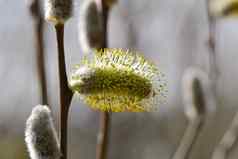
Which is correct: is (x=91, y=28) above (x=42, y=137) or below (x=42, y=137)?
above

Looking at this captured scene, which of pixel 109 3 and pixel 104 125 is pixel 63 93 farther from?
pixel 109 3

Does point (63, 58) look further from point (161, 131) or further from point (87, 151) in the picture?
point (87, 151)

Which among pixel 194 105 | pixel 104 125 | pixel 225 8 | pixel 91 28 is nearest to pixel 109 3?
pixel 91 28

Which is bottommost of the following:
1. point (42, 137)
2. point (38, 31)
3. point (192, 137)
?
point (192, 137)

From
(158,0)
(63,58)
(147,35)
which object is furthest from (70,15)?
(158,0)

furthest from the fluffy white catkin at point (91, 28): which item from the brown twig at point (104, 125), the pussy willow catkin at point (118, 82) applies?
the pussy willow catkin at point (118, 82)

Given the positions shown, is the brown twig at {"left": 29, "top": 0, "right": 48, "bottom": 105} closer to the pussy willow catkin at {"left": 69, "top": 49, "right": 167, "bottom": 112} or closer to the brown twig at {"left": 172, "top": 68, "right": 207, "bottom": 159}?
the pussy willow catkin at {"left": 69, "top": 49, "right": 167, "bottom": 112}

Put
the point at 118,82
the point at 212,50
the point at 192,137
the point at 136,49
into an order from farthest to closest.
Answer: the point at 136,49, the point at 212,50, the point at 192,137, the point at 118,82
